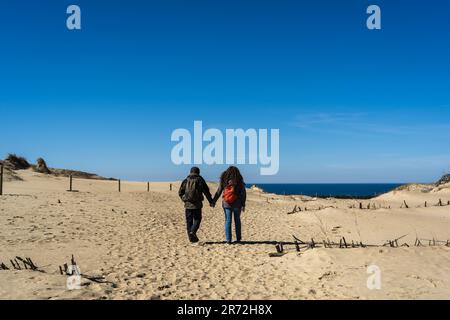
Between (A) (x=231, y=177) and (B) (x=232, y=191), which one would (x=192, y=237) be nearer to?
(B) (x=232, y=191)

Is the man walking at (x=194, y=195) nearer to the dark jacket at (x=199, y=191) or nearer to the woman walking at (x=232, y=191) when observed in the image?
the dark jacket at (x=199, y=191)

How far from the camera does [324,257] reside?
884 cm

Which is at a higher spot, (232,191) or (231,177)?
(231,177)

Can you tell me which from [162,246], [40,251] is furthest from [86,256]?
[162,246]

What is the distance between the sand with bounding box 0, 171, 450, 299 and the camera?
22.7ft

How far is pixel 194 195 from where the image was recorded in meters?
11.4

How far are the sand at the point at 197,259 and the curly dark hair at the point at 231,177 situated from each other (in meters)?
1.89

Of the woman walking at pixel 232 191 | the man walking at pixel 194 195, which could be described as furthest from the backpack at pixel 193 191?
the woman walking at pixel 232 191

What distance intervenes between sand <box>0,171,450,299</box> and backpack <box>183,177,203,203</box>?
4.69 ft

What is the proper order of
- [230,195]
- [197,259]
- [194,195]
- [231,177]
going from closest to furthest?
[197,259] < [194,195] < [230,195] < [231,177]

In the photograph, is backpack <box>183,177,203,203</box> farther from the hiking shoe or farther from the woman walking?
the hiking shoe

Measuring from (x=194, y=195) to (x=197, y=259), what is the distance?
208 cm

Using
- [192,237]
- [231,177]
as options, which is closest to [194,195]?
[231,177]
